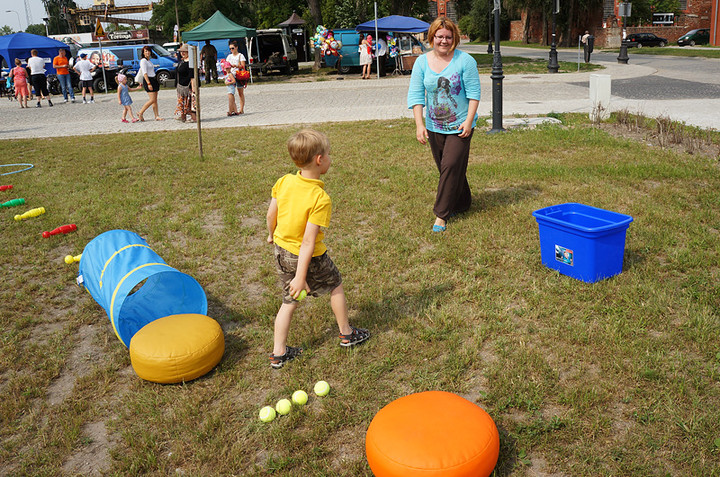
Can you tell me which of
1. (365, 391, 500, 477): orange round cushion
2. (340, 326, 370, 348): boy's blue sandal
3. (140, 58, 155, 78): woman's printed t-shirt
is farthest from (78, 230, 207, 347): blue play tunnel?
(140, 58, 155, 78): woman's printed t-shirt

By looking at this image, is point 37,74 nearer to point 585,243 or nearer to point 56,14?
point 585,243

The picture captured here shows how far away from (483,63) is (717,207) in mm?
28216

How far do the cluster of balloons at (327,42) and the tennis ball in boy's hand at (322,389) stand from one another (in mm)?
26091

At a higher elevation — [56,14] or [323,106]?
[56,14]

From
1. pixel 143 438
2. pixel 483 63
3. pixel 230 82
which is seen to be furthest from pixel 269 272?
pixel 483 63

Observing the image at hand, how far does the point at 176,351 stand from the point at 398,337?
4.79ft

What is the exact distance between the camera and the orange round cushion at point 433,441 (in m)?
2.47

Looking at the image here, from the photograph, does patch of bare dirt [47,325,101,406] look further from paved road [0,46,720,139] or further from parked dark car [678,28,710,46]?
parked dark car [678,28,710,46]

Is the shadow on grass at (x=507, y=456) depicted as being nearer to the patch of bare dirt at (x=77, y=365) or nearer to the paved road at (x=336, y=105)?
the patch of bare dirt at (x=77, y=365)

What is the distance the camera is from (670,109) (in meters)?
13.0

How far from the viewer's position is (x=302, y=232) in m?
3.55

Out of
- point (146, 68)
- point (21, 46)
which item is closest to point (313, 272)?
point (146, 68)

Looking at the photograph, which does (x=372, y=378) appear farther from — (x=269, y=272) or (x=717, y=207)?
(x=717, y=207)

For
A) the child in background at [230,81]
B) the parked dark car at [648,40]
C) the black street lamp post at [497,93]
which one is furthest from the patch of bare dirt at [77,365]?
the parked dark car at [648,40]
